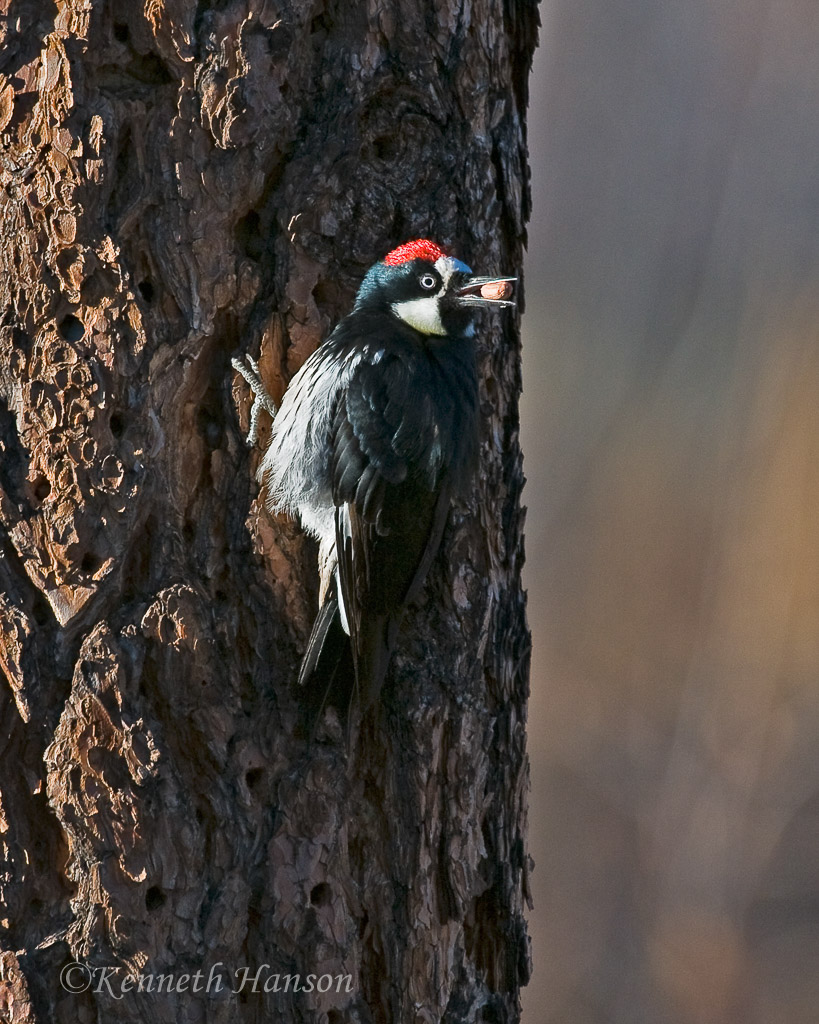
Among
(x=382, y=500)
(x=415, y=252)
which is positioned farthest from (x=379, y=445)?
(x=415, y=252)

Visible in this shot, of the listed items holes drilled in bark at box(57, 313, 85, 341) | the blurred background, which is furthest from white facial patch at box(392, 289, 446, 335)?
the blurred background

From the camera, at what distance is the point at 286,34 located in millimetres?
2352

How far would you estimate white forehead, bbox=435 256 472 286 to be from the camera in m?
2.55

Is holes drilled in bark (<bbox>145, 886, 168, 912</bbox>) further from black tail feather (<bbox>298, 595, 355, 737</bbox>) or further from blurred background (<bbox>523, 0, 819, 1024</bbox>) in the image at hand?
blurred background (<bbox>523, 0, 819, 1024</bbox>)

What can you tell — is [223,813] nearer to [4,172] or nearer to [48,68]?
[4,172]

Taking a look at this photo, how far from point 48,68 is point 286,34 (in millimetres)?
499

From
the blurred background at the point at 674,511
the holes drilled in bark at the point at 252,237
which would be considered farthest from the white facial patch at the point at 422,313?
the blurred background at the point at 674,511

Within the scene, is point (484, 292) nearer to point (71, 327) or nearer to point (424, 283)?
point (424, 283)

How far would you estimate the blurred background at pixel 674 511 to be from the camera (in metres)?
5.48

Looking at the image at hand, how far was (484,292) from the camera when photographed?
2.56 m

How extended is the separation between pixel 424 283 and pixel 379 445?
16.0 inches

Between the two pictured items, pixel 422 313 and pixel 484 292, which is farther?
pixel 422 313

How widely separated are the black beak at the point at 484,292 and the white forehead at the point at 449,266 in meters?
0.03

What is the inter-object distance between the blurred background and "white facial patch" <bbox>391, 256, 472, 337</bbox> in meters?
3.22
